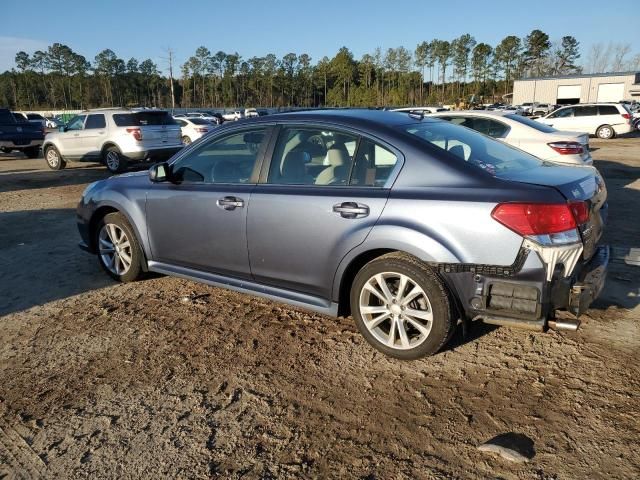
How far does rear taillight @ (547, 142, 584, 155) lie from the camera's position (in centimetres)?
842

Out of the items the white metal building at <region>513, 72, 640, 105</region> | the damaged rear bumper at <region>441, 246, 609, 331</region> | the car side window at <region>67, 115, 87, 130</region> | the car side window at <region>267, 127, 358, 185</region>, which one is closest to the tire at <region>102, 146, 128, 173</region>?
the car side window at <region>67, 115, 87, 130</region>

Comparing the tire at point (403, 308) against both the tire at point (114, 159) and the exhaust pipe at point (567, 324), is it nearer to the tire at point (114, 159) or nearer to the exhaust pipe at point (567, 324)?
the exhaust pipe at point (567, 324)

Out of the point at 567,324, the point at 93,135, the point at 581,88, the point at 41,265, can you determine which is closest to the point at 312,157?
the point at 567,324

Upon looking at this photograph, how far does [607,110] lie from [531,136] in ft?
64.6

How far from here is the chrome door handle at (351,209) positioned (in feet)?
10.9

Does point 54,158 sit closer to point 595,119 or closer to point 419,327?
point 419,327

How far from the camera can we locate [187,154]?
4.47 metres

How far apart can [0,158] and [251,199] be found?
70.4ft

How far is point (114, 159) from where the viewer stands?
14141 millimetres

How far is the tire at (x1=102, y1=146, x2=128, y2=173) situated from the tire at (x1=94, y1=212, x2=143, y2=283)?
9.61 m

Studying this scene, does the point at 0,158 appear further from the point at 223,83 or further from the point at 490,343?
the point at 223,83

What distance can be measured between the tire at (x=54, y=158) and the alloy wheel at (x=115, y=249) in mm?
12010

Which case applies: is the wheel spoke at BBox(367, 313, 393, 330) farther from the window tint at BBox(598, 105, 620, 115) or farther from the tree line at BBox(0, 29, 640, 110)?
the tree line at BBox(0, 29, 640, 110)

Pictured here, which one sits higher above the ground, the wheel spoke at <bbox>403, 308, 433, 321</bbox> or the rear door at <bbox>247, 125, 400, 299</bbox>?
the rear door at <bbox>247, 125, 400, 299</bbox>
